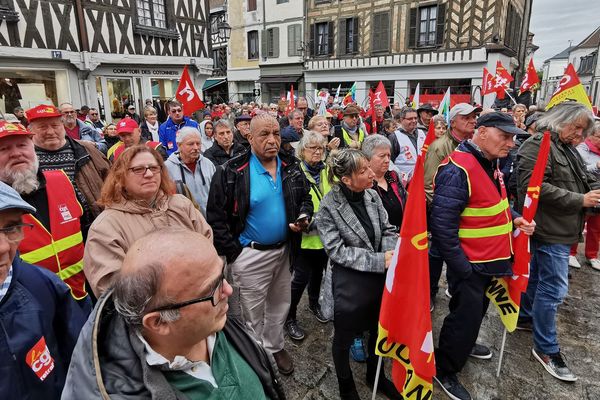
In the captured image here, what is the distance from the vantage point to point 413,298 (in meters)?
2.26

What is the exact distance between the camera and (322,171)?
3.75 metres

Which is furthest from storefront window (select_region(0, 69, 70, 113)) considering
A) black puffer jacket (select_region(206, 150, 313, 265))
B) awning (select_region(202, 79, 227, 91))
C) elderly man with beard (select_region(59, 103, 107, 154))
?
awning (select_region(202, 79, 227, 91))

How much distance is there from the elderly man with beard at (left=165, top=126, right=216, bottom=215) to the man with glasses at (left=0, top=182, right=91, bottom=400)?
214cm

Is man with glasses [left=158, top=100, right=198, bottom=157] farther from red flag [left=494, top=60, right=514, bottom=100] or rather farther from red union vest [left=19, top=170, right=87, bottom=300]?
red flag [left=494, top=60, right=514, bottom=100]

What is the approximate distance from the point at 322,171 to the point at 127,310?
282cm

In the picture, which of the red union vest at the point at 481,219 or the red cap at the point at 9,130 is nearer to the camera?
the red cap at the point at 9,130

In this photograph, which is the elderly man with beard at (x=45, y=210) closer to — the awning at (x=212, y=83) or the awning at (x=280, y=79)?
the awning at (x=280, y=79)

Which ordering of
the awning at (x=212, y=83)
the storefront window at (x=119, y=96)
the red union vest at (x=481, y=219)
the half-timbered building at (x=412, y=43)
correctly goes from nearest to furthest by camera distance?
the red union vest at (x=481, y=219) < the storefront window at (x=119, y=96) < the half-timbered building at (x=412, y=43) < the awning at (x=212, y=83)

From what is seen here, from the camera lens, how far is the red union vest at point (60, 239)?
2355 mm

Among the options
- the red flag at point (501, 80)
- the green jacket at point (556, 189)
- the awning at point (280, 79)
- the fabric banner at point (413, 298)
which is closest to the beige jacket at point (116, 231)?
the fabric banner at point (413, 298)

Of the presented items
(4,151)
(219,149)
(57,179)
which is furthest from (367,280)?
(219,149)

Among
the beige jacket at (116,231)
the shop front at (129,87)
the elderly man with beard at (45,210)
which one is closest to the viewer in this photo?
the beige jacket at (116,231)

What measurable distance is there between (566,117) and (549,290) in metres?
1.46

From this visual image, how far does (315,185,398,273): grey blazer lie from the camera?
255cm
